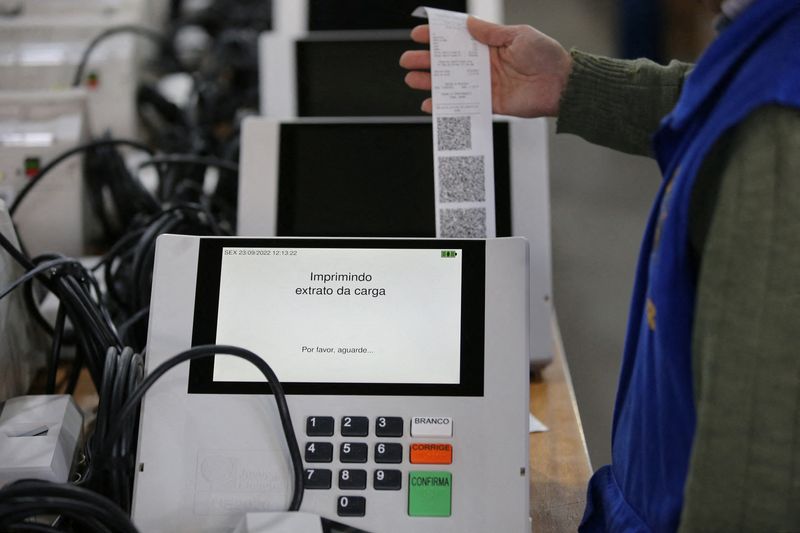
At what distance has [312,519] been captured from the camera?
732 mm

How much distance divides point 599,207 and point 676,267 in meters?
2.37

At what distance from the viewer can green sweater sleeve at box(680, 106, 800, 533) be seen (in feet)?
1.89

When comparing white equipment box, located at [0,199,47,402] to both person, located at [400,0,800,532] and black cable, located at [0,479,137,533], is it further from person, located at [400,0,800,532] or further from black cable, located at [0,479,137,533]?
person, located at [400,0,800,532]

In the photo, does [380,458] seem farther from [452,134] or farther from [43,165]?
[43,165]

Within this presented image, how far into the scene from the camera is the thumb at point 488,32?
91cm

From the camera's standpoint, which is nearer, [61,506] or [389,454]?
[61,506]

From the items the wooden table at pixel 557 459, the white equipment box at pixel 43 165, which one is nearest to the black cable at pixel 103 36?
the white equipment box at pixel 43 165

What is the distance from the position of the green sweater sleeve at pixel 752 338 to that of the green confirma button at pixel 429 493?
222 millimetres

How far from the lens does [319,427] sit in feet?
2.53

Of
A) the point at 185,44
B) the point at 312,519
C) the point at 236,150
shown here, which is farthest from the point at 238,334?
the point at 185,44

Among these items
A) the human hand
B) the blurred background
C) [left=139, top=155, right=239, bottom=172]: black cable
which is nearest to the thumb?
the human hand

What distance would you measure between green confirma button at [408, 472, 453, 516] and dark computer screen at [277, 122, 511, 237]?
408 millimetres

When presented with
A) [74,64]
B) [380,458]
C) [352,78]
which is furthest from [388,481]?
[74,64]

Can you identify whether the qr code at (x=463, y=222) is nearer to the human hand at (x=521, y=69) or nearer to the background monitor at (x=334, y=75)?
the human hand at (x=521, y=69)
